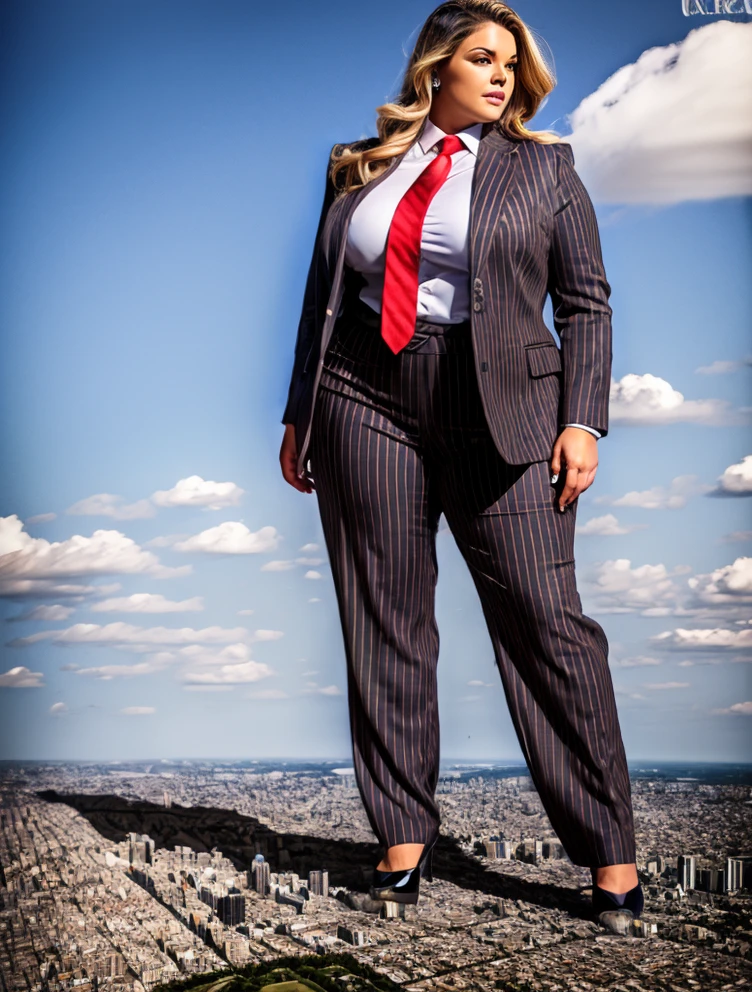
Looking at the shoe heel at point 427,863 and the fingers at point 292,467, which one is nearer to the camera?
the shoe heel at point 427,863

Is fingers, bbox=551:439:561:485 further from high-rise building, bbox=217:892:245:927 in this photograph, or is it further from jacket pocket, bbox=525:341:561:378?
high-rise building, bbox=217:892:245:927

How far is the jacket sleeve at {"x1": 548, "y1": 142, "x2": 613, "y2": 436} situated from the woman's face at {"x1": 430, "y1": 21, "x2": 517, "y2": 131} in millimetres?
154

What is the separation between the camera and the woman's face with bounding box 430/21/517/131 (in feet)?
5.94

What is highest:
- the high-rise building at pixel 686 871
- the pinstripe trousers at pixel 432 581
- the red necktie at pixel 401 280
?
the red necktie at pixel 401 280

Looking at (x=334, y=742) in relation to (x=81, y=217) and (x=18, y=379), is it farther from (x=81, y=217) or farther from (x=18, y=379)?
(x=81, y=217)

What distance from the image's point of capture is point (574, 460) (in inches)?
69.5

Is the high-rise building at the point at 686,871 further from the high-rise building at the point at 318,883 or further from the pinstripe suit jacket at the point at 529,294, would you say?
the pinstripe suit jacket at the point at 529,294

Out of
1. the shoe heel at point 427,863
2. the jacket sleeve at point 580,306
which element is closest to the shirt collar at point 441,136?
the jacket sleeve at point 580,306

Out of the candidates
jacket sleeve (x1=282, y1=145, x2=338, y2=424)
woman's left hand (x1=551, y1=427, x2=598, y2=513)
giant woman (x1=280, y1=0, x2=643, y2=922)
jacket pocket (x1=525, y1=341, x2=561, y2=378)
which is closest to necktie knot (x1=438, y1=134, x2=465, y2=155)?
giant woman (x1=280, y1=0, x2=643, y2=922)

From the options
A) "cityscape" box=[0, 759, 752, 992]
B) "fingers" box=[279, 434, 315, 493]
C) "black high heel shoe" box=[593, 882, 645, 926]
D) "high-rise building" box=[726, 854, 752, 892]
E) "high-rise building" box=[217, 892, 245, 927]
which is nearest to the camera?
"cityscape" box=[0, 759, 752, 992]

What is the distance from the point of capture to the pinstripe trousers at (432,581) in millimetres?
1734

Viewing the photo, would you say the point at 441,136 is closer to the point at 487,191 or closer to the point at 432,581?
the point at 487,191

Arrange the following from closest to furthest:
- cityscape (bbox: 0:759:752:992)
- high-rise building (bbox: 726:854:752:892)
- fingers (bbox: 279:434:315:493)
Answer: cityscape (bbox: 0:759:752:992) < high-rise building (bbox: 726:854:752:892) < fingers (bbox: 279:434:315:493)

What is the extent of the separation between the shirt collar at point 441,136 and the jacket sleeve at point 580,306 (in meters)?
0.15
